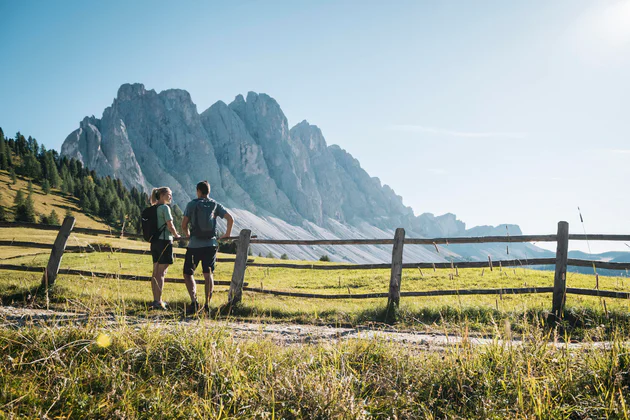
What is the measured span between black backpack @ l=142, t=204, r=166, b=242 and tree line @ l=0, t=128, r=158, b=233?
296 feet

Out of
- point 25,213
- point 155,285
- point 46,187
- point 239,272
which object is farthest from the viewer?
point 46,187

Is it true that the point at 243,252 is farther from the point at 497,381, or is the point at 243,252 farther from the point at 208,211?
the point at 497,381

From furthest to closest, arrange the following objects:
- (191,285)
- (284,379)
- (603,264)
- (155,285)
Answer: (191,285), (155,285), (603,264), (284,379)

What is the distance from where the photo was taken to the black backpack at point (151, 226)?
22.1 feet

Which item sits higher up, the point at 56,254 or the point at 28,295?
the point at 56,254

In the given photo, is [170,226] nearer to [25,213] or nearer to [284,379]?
[284,379]

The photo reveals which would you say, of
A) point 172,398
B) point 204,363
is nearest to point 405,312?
point 204,363

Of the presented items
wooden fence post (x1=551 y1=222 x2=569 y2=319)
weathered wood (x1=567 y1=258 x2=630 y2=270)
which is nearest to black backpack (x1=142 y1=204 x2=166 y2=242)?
wooden fence post (x1=551 y1=222 x2=569 y2=319)

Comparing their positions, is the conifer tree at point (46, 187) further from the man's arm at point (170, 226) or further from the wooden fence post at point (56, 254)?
the man's arm at point (170, 226)

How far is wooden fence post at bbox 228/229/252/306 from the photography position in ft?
24.7

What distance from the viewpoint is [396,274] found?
726 cm

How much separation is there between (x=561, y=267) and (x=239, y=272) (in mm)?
6315

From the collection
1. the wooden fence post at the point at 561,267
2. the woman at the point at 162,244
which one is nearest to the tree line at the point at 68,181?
the woman at the point at 162,244

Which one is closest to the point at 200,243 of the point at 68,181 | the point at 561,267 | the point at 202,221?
the point at 202,221
